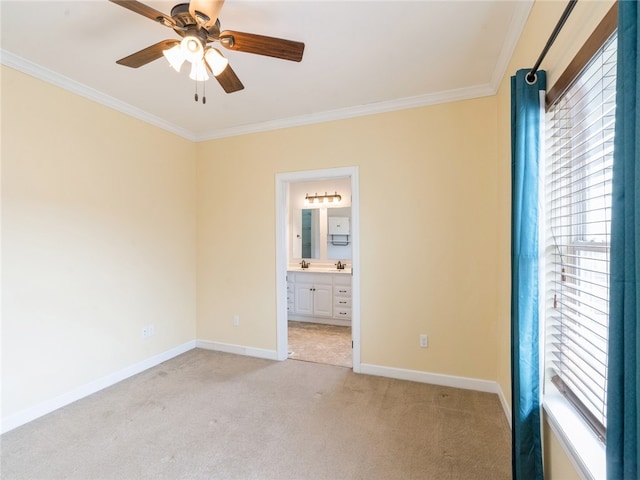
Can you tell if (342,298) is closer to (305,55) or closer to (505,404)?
(505,404)

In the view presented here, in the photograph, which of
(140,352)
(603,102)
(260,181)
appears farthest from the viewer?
(260,181)

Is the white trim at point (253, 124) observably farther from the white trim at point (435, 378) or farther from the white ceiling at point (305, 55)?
the white trim at point (435, 378)

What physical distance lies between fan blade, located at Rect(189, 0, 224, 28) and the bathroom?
316 cm

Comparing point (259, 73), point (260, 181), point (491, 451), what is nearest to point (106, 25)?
point (259, 73)

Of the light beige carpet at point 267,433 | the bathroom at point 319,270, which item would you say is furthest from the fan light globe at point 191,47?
the bathroom at point 319,270

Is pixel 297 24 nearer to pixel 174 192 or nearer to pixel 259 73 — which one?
pixel 259 73

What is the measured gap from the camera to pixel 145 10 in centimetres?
137

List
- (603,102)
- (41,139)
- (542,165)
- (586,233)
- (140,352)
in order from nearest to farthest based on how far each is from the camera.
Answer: (603,102), (586,233), (542,165), (41,139), (140,352)

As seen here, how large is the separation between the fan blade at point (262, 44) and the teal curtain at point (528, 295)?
1226 millimetres

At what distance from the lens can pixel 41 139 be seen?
2.33m

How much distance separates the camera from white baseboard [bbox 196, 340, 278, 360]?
3418 mm

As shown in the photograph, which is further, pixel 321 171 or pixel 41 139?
pixel 321 171

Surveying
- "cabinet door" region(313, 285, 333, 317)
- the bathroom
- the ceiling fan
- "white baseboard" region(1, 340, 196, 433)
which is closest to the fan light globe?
the ceiling fan

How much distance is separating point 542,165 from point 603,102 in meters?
0.46
